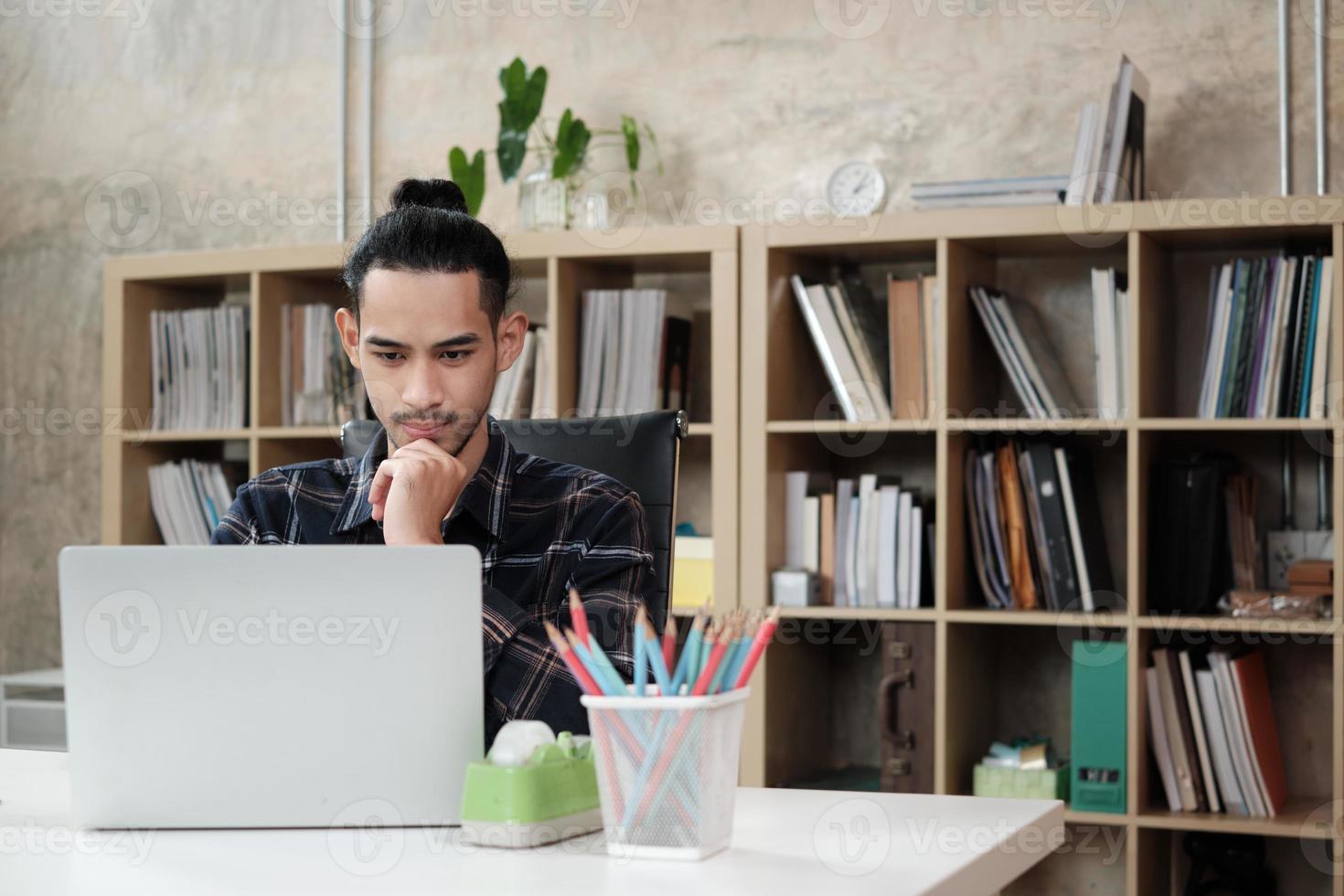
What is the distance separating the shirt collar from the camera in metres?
1.70

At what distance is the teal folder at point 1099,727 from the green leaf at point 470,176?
62.1 inches

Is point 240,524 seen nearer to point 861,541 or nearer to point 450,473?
point 450,473

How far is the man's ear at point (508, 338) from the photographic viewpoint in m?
1.71

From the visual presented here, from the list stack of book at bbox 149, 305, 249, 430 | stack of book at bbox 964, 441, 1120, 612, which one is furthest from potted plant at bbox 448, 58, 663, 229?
stack of book at bbox 964, 441, 1120, 612

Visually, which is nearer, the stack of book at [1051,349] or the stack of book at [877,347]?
the stack of book at [1051,349]

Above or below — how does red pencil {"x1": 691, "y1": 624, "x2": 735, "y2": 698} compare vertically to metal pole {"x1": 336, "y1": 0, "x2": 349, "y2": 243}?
below

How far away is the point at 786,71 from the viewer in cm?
324

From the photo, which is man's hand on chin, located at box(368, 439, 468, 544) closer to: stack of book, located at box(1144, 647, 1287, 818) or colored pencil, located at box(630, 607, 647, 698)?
colored pencil, located at box(630, 607, 647, 698)

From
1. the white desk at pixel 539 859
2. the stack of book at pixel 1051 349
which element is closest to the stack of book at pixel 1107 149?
the stack of book at pixel 1051 349

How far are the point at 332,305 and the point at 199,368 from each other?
34cm

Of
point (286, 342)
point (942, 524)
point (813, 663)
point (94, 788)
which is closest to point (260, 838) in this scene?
point (94, 788)

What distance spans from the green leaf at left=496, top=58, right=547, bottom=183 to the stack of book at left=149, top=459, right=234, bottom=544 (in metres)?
1.02

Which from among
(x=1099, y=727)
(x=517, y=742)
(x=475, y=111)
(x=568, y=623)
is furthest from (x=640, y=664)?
(x=475, y=111)

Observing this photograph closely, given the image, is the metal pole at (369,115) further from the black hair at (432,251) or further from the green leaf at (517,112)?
the black hair at (432,251)
